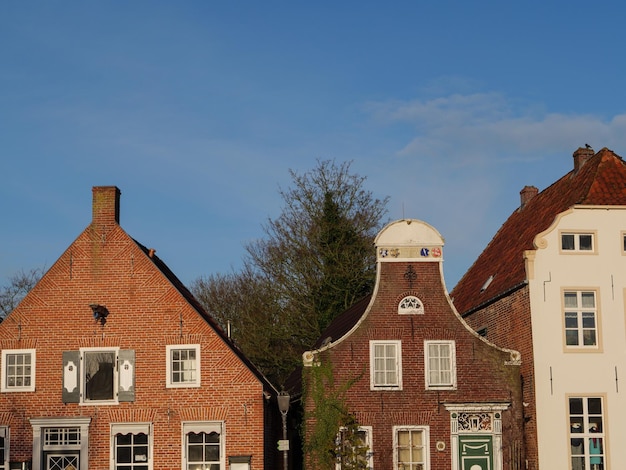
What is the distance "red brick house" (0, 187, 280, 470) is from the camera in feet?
91.9

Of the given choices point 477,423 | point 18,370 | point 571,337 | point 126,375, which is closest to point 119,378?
point 126,375

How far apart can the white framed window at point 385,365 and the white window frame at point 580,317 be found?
5.22m

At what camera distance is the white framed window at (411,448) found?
1119 inches

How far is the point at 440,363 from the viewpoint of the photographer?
28953 mm

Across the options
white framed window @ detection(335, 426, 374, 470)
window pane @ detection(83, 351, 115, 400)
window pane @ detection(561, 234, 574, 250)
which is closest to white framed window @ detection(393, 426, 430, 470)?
white framed window @ detection(335, 426, 374, 470)

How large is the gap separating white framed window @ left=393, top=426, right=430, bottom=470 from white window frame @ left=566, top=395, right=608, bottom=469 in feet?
14.6

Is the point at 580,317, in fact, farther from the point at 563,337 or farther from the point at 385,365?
the point at 385,365

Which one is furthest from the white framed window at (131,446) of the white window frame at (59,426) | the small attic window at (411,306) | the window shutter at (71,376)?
the small attic window at (411,306)

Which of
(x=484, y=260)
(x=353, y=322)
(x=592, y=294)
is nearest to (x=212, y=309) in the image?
(x=484, y=260)

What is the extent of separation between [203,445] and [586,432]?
1132cm

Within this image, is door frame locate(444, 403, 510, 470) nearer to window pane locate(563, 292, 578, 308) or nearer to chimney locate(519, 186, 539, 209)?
window pane locate(563, 292, 578, 308)

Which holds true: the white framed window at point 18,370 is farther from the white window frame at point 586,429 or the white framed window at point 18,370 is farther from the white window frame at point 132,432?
the white window frame at point 586,429

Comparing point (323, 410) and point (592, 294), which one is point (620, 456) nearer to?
point (592, 294)

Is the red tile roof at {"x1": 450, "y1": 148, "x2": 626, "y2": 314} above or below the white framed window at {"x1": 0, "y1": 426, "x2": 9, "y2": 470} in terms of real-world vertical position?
above
